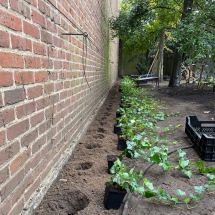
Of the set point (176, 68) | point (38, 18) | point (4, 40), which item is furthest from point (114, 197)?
point (176, 68)

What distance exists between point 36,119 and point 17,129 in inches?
11.1

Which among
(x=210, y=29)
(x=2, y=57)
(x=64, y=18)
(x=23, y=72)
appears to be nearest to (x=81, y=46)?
(x=64, y=18)

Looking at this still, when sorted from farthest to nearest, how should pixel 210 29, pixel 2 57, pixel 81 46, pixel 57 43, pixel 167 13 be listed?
pixel 167 13 < pixel 210 29 < pixel 81 46 < pixel 57 43 < pixel 2 57

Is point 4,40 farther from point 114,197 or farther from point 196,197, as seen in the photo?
point 196,197

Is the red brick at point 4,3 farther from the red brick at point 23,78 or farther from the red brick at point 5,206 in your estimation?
the red brick at point 5,206

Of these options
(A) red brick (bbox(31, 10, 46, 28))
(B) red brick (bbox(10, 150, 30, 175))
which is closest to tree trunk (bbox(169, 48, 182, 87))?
(A) red brick (bbox(31, 10, 46, 28))

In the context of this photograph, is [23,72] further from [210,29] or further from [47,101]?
[210,29]

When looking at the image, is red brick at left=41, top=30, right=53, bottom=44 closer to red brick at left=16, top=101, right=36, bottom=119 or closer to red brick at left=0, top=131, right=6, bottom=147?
red brick at left=16, top=101, right=36, bottom=119

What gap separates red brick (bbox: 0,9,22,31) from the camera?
1.07m

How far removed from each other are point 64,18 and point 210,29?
6.21 m

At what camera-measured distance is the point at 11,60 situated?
1.17 m

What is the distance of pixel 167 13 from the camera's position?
34.4ft

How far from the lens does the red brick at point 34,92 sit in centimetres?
140

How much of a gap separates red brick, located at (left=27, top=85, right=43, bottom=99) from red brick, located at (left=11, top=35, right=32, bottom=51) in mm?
273
